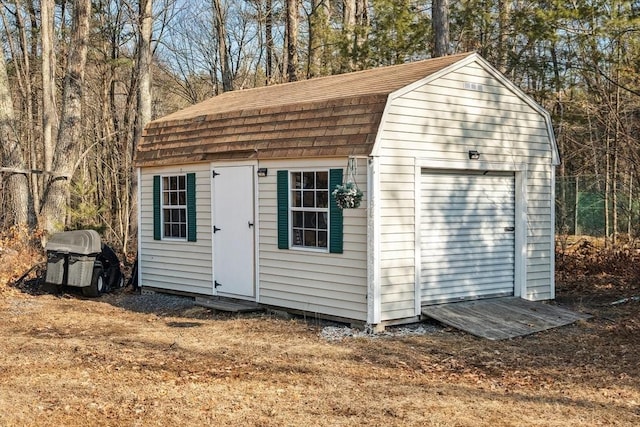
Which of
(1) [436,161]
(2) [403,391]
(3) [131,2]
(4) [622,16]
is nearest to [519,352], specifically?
(2) [403,391]

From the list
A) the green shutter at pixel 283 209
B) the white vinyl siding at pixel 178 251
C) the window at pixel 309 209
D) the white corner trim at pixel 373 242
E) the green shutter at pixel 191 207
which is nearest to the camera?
the white corner trim at pixel 373 242

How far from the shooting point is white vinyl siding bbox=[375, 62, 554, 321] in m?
8.45

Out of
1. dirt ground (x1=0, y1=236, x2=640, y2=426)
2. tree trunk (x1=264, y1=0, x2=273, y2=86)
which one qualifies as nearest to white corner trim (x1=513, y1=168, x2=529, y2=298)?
dirt ground (x1=0, y1=236, x2=640, y2=426)

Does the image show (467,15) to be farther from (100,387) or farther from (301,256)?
(100,387)

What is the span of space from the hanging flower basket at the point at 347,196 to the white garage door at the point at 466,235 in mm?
1225

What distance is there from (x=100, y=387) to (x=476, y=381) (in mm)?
3370

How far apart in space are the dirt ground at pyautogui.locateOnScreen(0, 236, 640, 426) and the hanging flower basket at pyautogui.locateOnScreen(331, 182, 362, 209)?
1.57 meters

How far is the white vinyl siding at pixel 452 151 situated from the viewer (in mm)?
8445

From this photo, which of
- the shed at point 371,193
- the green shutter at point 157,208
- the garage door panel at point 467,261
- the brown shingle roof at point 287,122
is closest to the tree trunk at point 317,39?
the brown shingle roof at point 287,122

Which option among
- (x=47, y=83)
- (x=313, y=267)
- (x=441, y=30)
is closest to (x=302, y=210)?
(x=313, y=267)

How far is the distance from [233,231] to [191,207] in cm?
115

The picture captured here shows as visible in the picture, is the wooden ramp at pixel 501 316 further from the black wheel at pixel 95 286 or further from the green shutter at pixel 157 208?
the black wheel at pixel 95 286

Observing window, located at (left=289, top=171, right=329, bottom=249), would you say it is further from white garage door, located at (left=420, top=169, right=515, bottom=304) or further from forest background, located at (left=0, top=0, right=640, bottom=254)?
forest background, located at (left=0, top=0, right=640, bottom=254)

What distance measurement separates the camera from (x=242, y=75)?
25.2 meters
